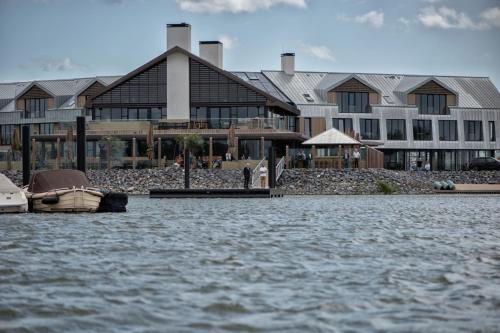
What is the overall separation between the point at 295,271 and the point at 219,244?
5470 millimetres

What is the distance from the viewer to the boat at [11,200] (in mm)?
34938

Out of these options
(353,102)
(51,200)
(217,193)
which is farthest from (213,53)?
(51,200)

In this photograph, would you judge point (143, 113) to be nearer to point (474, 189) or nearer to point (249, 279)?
point (474, 189)

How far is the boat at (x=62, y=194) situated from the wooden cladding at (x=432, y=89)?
5555cm

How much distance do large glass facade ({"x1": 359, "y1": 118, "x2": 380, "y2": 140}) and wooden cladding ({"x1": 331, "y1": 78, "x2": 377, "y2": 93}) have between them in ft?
8.53

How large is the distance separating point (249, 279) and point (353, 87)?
237 ft

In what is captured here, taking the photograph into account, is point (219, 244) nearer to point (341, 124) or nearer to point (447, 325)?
point (447, 325)

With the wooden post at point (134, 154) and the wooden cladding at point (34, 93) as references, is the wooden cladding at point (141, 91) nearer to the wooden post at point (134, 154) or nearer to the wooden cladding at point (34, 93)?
the wooden post at point (134, 154)

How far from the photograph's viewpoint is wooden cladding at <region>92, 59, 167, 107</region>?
7425 cm

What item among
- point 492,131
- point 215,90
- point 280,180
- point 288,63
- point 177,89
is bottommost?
point 280,180

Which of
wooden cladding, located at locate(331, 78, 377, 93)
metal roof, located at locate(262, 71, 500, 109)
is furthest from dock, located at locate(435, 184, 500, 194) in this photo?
metal roof, located at locate(262, 71, 500, 109)

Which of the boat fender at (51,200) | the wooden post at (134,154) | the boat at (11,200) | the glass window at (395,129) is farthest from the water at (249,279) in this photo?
the glass window at (395,129)

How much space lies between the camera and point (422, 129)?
87.4 meters

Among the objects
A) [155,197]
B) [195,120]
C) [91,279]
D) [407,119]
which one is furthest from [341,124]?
[91,279]
